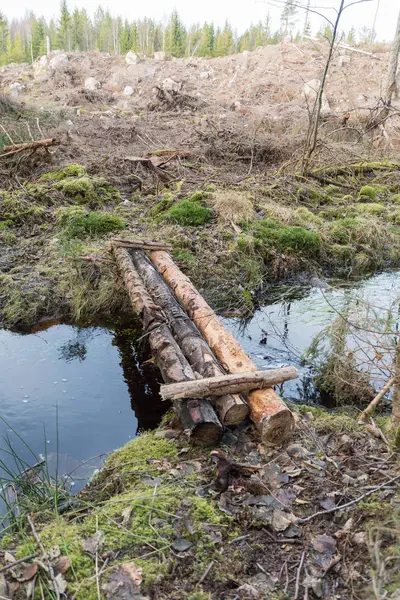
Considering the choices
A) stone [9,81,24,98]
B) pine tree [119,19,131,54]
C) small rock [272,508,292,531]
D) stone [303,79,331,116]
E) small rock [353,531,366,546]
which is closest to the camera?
small rock [353,531,366,546]

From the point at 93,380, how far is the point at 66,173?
6.64 m

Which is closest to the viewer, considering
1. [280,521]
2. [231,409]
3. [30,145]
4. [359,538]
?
[359,538]

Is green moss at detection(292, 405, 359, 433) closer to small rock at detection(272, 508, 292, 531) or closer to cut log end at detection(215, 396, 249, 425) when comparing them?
cut log end at detection(215, 396, 249, 425)

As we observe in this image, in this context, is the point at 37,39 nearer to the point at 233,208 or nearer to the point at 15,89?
the point at 15,89

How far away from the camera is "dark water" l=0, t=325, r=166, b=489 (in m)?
3.80

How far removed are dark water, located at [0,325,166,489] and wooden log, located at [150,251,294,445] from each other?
87cm

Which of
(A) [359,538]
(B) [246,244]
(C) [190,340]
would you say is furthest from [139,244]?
(A) [359,538]

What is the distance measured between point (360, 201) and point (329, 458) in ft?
26.8

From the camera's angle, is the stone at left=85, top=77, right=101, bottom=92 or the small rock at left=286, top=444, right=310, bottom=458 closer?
the small rock at left=286, top=444, right=310, bottom=458

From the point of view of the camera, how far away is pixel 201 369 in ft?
12.0

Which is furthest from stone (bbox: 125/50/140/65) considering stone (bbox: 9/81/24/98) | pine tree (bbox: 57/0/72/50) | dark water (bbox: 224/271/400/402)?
dark water (bbox: 224/271/400/402)

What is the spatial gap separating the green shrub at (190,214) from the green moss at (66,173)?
2884mm

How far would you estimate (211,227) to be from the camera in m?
7.86

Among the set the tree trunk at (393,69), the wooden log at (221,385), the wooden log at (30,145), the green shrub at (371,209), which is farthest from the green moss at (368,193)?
the wooden log at (221,385)
